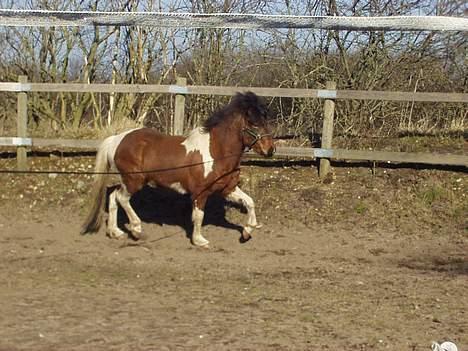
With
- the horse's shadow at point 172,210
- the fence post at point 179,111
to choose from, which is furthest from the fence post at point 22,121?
the fence post at point 179,111

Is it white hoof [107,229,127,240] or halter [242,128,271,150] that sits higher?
halter [242,128,271,150]

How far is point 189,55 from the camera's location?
15.1m

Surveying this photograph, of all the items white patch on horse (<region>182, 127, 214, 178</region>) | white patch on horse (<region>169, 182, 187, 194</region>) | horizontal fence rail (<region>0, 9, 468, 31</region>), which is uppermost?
horizontal fence rail (<region>0, 9, 468, 31</region>)

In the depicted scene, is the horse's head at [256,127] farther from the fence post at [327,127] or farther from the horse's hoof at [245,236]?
the fence post at [327,127]

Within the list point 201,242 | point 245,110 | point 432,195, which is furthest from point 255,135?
point 432,195

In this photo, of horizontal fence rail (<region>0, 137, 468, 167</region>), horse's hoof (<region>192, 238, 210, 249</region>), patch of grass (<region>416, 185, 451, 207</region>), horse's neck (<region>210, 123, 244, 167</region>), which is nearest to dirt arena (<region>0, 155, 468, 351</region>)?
patch of grass (<region>416, 185, 451, 207</region>)

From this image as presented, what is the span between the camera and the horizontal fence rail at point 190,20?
9117 mm

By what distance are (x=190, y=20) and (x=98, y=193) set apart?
2507 mm

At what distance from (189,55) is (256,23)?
17.3 ft

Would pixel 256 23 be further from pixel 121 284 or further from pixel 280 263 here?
pixel 121 284

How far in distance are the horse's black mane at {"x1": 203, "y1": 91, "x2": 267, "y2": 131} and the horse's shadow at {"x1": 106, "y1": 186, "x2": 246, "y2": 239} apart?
1400 mm

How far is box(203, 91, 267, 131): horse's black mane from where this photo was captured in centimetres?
958

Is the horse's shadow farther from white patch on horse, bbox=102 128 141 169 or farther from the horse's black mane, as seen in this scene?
the horse's black mane

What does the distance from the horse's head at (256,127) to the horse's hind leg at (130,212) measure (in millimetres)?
1683
